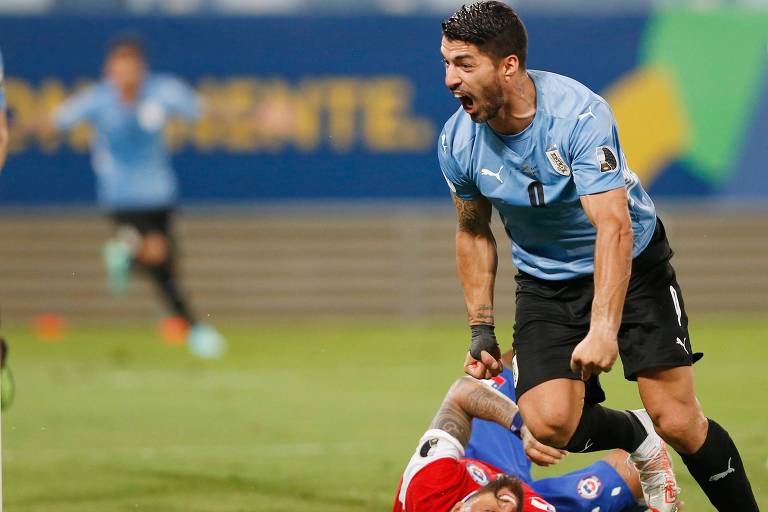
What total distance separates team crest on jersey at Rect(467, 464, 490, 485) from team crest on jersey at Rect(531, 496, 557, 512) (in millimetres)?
302

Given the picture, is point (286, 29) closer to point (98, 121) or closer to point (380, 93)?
point (380, 93)

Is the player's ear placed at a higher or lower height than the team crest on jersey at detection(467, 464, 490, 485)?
higher

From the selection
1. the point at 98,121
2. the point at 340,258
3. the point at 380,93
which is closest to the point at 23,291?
the point at 98,121

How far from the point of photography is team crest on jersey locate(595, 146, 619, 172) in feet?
17.0

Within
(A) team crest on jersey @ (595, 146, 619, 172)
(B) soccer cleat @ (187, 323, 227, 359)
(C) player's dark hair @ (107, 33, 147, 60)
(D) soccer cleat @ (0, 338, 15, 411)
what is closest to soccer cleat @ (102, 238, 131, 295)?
(B) soccer cleat @ (187, 323, 227, 359)

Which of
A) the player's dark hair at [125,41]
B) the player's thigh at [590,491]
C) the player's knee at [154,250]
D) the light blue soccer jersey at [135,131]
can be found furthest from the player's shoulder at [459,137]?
the player's dark hair at [125,41]

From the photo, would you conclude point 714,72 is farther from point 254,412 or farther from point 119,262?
point 254,412

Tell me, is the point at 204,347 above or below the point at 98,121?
below

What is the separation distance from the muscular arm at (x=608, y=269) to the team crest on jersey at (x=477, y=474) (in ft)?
3.14

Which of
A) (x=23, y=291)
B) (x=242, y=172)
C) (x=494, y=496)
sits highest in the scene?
(x=494, y=496)

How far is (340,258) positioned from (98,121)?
126 inches

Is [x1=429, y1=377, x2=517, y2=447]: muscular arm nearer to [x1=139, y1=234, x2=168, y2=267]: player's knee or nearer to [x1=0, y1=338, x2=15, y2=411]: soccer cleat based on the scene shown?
[x1=0, y1=338, x2=15, y2=411]: soccer cleat

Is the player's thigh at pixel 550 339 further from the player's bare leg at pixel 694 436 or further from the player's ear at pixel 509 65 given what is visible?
the player's ear at pixel 509 65

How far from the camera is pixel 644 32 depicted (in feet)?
52.7
